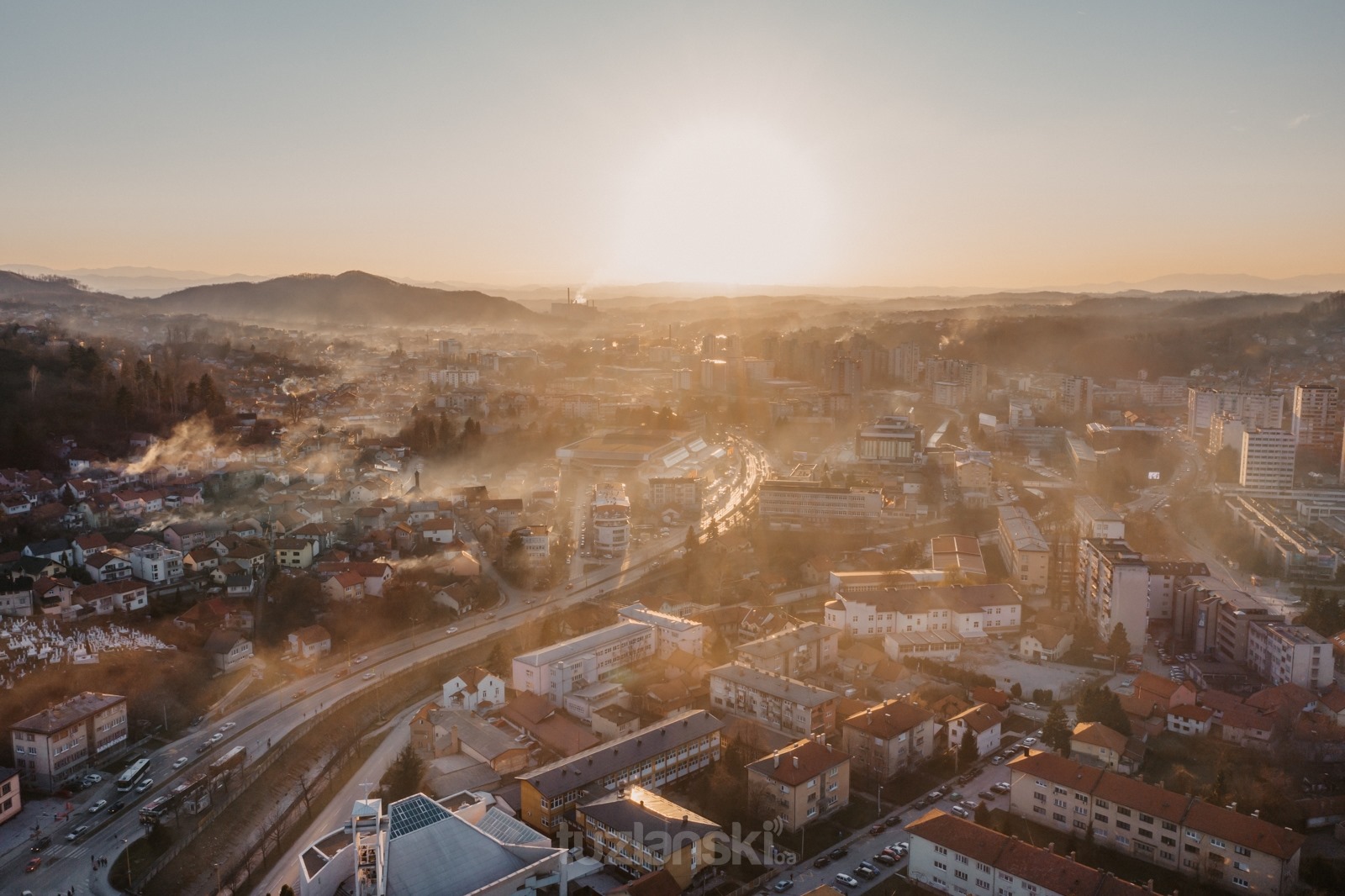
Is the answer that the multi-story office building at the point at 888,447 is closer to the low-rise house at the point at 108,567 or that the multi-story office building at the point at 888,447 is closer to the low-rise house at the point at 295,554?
the low-rise house at the point at 295,554

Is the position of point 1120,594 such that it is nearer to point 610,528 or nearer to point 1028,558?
point 1028,558

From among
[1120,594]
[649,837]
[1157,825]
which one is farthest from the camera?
[1120,594]

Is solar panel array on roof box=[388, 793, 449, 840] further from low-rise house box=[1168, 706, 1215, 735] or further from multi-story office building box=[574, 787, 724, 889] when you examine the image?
low-rise house box=[1168, 706, 1215, 735]

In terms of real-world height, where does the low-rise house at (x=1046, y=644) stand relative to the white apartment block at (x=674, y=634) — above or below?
below

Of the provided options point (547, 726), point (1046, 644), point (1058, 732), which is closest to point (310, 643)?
point (547, 726)

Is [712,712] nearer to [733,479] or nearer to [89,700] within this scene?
[89,700]

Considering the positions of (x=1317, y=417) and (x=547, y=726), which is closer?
(x=547, y=726)

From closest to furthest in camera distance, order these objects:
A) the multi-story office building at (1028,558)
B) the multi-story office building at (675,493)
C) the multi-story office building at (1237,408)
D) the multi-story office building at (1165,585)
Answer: the multi-story office building at (1165,585) < the multi-story office building at (1028,558) < the multi-story office building at (675,493) < the multi-story office building at (1237,408)

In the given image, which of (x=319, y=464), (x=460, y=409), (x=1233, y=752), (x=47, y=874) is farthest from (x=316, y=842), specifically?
(x=460, y=409)

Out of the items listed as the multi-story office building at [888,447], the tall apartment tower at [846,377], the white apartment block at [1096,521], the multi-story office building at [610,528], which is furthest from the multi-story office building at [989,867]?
the tall apartment tower at [846,377]
